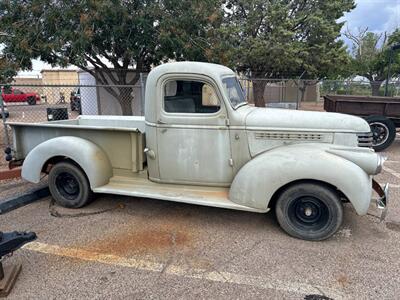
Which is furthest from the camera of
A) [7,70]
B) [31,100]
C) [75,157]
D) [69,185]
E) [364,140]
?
[31,100]

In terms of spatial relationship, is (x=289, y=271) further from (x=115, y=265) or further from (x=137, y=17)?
(x=137, y=17)

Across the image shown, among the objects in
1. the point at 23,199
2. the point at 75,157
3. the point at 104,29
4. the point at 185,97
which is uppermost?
the point at 104,29

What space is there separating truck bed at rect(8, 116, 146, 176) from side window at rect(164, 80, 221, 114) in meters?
0.60

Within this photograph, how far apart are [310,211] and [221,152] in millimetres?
1237

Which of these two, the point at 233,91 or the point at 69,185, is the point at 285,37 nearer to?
the point at 233,91

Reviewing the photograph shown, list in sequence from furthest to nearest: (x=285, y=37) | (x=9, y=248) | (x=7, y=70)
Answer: (x=285, y=37), (x=7, y=70), (x=9, y=248)

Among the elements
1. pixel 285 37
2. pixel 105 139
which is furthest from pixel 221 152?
pixel 285 37

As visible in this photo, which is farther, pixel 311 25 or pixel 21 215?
pixel 311 25

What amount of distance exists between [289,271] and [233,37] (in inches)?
567

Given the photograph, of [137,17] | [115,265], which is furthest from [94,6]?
[115,265]

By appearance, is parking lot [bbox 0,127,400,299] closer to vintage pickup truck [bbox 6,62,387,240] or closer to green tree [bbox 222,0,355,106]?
vintage pickup truck [bbox 6,62,387,240]

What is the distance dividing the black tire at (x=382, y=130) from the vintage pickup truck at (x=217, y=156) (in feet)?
16.3

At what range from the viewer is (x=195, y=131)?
388 centimetres

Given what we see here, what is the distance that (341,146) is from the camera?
3.58 metres
